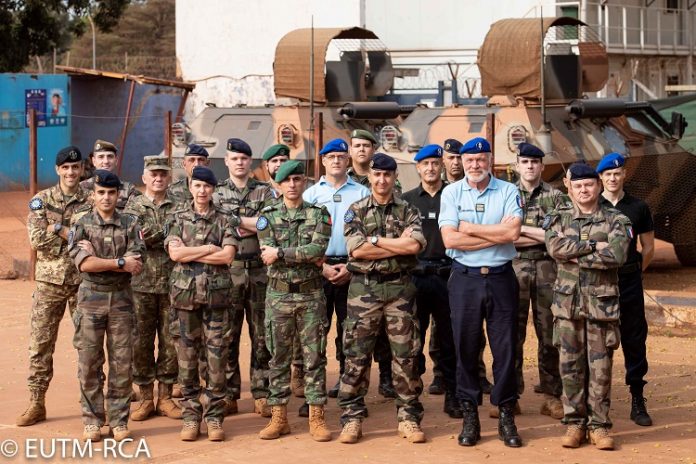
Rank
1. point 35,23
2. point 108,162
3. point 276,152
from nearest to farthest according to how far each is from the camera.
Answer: point 108,162 → point 276,152 → point 35,23

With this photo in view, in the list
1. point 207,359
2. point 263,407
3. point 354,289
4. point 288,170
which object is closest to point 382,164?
point 288,170

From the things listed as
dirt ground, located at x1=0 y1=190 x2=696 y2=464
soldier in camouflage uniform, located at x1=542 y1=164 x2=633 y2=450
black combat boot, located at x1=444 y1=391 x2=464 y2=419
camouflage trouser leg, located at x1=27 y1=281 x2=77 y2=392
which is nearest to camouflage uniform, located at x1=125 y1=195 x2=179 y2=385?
dirt ground, located at x1=0 y1=190 x2=696 y2=464

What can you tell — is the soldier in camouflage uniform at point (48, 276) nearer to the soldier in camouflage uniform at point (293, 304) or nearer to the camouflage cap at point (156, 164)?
the camouflage cap at point (156, 164)

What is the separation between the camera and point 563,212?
812cm

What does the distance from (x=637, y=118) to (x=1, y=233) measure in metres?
10.5

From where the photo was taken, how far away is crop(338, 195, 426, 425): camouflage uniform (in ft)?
27.0

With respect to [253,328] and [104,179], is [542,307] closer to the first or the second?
[253,328]

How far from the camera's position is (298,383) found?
9594 millimetres

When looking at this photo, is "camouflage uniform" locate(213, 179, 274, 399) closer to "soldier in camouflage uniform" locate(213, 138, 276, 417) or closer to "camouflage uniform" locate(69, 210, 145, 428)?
"soldier in camouflage uniform" locate(213, 138, 276, 417)

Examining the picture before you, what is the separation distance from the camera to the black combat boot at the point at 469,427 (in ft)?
26.4

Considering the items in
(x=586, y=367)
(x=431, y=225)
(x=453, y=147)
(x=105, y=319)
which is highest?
(x=453, y=147)

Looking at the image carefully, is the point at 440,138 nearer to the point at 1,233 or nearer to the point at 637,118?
the point at 637,118

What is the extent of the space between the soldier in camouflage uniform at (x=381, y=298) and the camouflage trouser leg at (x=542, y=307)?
0.89 meters

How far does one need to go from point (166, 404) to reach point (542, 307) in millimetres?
2673
